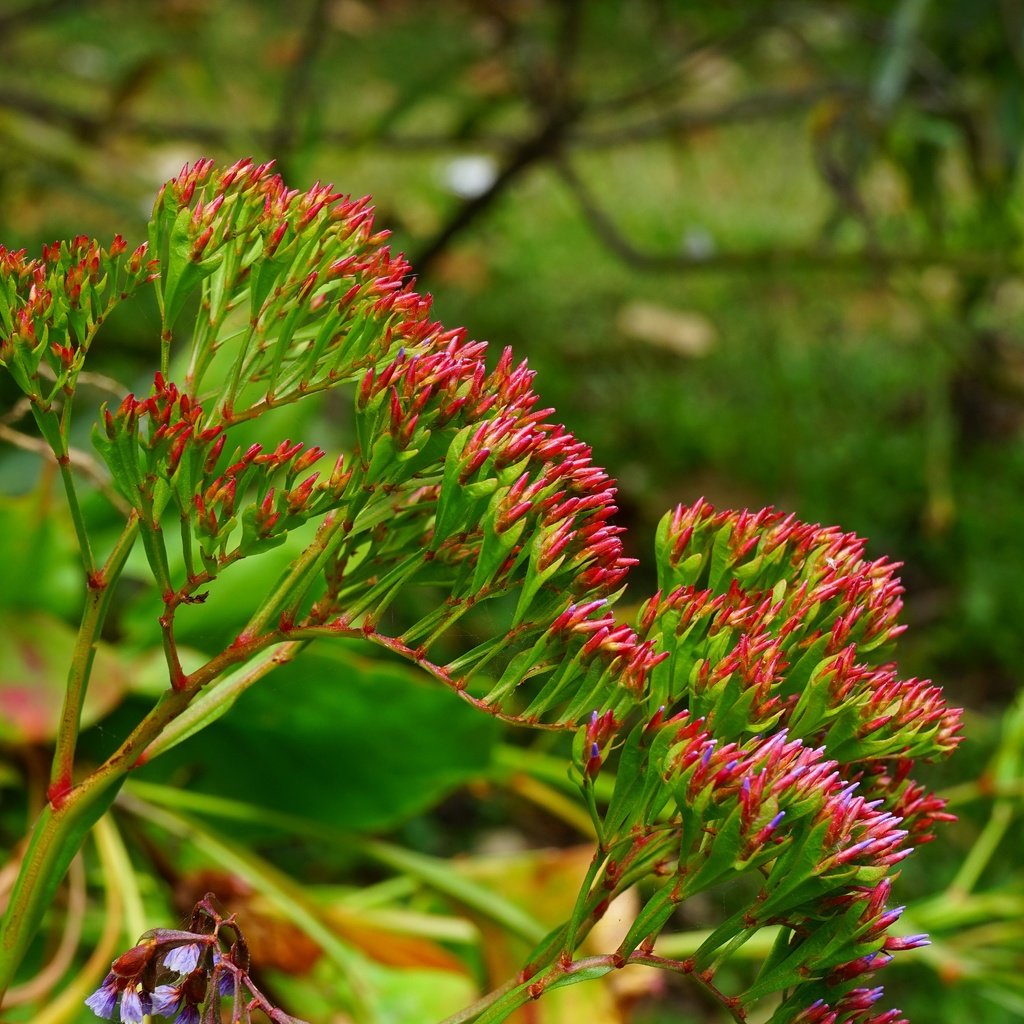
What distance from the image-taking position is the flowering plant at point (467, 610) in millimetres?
489

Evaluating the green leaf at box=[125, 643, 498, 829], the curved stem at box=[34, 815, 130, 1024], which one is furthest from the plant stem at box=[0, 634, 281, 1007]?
the green leaf at box=[125, 643, 498, 829]

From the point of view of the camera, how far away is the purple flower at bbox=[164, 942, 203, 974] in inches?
19.0

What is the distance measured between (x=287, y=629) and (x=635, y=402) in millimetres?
2423

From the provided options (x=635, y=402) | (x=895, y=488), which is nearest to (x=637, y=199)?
(x=635, y=402)

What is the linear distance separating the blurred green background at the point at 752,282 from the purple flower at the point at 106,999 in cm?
61

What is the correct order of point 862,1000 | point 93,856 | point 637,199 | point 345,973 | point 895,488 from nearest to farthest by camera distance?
point 862,1000
point 345,973
point 93,856
point 895,488
point 637,199

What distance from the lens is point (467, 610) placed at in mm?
529

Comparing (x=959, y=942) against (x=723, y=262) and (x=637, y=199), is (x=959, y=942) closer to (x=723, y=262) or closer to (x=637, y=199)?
(x=723, y=262)

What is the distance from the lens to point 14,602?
3.73ft

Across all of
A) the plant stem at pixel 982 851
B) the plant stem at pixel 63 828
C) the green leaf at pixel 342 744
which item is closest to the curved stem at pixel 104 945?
the green leaf at pixel 342 744

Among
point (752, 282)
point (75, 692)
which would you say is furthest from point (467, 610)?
point (752, 282)

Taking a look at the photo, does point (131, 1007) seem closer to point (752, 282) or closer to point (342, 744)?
point (342, 744)

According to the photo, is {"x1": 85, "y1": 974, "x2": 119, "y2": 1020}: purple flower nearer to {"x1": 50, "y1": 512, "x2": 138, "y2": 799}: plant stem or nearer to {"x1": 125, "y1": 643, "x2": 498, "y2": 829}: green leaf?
{"x1": 50, "y1": 512, "x2": 138, "y2": 799}: plant stem

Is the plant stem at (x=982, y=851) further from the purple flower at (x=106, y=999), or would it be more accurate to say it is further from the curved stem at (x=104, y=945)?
the purple flower at (x=106, y=999)
